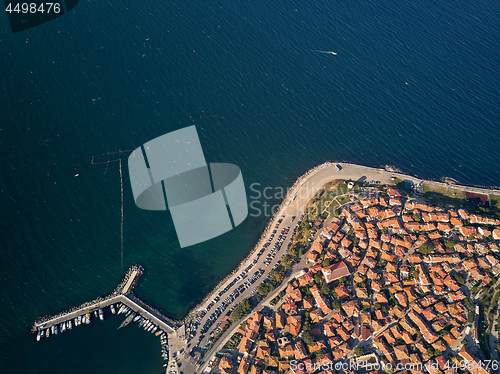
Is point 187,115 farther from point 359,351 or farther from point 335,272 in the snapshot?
point 359,351

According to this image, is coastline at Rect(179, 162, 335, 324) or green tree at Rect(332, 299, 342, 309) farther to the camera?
coastline at Rect(179, 162, 335, 324)

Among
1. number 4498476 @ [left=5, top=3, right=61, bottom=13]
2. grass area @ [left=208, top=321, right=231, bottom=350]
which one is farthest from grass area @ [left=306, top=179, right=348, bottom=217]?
number 4498476 @ [left=5, top=3, right=61, bottom=13]

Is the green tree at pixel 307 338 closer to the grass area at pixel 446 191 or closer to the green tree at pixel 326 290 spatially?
the green tree at pixel 326 290

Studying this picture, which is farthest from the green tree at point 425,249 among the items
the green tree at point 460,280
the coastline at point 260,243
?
the coastline at point 260,243

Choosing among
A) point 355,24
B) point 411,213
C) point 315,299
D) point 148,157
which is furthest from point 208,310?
point 355,24

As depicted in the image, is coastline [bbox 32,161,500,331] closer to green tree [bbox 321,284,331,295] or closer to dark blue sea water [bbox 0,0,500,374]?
dark blue sea water [bbox 0,0,500,374]

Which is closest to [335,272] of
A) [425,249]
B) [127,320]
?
[425,249]
